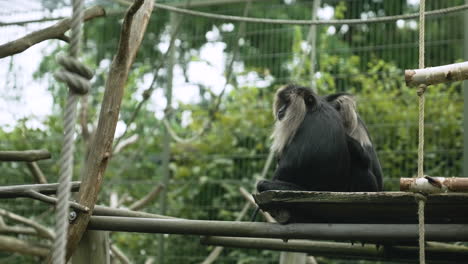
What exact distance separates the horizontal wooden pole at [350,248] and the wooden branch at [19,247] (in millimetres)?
2236

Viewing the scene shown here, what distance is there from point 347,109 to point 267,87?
9.17 feet

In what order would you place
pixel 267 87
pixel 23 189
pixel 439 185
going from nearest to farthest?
pixel 439 185 → pixel 23 189 → pixel 267 87

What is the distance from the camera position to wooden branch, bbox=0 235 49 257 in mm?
5625

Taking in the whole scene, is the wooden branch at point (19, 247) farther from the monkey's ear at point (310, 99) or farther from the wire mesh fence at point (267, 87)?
the monkey's ear at point (310, 99)

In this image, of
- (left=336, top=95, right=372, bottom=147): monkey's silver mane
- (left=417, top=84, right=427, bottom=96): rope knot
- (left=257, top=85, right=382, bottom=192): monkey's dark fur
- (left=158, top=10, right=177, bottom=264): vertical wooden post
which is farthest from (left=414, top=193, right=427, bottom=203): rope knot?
(left=158, top=10, right=177, bottom=264): vertical wooden post

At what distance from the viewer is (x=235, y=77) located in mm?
7867

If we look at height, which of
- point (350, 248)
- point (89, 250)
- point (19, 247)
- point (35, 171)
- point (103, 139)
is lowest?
point (19, 247)

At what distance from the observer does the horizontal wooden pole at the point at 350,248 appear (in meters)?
4.17

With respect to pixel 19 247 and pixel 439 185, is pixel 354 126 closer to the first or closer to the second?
pixel 439 185

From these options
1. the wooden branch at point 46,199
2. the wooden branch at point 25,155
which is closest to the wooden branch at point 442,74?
the wooden branch at point 46,199

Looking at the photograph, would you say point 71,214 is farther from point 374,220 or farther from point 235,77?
point 235,77

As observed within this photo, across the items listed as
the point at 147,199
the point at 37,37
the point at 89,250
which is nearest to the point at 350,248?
the point at 89,250

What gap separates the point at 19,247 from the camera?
18.8 feet

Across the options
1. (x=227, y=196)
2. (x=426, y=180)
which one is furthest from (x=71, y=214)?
(x=227, y=196)
